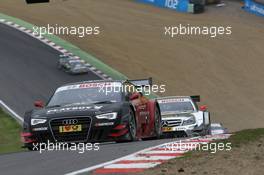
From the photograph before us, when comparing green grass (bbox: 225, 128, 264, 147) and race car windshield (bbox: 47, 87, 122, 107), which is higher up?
green grass (bbox: 225, 128, 264, 147)

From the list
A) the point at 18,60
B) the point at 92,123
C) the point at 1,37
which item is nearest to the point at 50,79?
the point at 18,60

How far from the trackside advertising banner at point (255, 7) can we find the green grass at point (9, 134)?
70.9 ft

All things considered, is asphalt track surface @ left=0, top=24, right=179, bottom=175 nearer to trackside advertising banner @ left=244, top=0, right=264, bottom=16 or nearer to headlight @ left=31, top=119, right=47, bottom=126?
headlight @ left=31, top=119, right=47, bottom=126

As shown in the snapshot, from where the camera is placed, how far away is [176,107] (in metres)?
17.8

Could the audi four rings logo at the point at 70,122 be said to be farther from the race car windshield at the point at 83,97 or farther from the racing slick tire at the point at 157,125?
the racing slick tire at the point at 157,125

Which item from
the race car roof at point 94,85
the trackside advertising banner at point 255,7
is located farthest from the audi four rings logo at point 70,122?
the trackside advertising banner at point 255,7

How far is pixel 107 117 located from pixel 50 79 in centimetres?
1604

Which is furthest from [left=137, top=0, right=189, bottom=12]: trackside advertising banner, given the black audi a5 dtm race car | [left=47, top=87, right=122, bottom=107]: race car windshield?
the black audi a5 dtm race car

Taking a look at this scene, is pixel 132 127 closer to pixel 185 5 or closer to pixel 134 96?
pixel 134 96

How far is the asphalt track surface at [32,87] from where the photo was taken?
8.42m

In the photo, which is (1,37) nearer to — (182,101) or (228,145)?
(182,101)

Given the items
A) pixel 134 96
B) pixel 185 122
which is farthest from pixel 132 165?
pixel 185 122

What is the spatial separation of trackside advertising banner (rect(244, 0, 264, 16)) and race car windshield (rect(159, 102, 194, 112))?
905 inches

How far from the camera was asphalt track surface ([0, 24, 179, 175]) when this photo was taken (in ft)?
27.6
